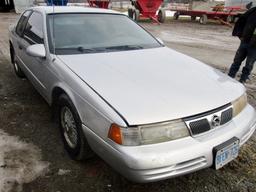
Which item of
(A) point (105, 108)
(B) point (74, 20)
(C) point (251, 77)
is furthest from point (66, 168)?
(C) point (251, 77)

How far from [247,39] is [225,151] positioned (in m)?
Result: 3.30

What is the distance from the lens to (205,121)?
2273 millimetres

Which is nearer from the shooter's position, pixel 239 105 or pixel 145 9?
pixel 239 105

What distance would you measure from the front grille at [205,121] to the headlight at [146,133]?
0.33ft

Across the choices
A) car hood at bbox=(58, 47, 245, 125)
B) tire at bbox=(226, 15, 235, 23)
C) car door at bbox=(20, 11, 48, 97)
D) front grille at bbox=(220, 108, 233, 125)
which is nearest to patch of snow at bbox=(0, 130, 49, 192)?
car door at bbox=(20, 11, 48, 97)

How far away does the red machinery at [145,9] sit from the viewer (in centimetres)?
1703

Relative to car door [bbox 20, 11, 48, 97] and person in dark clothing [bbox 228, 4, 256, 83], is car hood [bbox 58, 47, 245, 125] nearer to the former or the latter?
car door [bbox 20, 11, 48, 97]

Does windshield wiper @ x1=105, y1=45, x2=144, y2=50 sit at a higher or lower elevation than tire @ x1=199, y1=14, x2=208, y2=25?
higher

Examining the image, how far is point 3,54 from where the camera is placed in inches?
288

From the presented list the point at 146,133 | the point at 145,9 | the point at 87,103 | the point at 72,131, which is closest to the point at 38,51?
the point at 72,131

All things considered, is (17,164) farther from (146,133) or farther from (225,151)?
(225,151)

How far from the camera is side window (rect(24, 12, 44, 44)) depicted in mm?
3562

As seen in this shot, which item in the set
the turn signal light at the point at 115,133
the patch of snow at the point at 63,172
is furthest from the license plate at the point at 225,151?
the patch of snow at the point at 63,172

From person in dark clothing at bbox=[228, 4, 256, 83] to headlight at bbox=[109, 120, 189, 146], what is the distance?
3.44 metres
